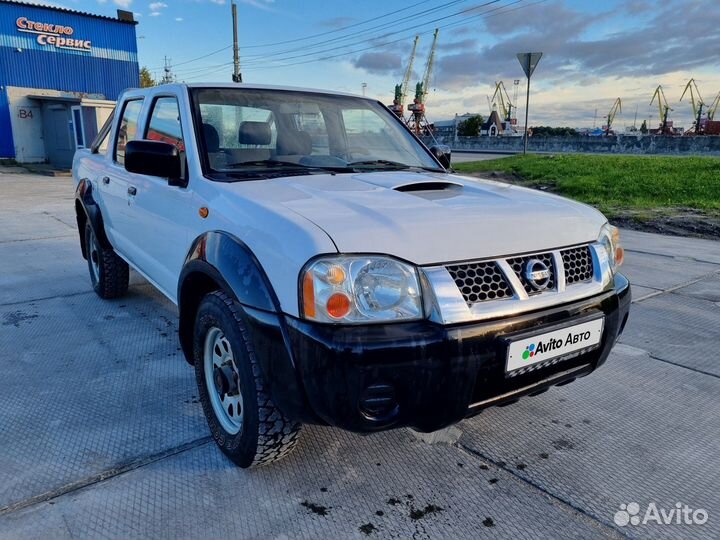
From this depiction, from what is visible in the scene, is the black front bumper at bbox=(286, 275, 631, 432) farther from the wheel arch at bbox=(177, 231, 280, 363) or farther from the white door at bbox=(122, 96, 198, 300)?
the white door at bbox=(122, 96, 198, 300)

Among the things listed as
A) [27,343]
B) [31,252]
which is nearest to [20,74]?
[31,252]

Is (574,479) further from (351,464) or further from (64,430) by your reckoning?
(64,430)

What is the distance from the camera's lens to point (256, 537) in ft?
6.35

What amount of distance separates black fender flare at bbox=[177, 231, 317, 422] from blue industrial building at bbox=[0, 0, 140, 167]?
20.2 metres

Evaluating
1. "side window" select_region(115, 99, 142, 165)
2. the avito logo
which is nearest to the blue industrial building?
"side window" select_region(115, 99, 142, 165)

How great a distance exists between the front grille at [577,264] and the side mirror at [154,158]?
1811 mm

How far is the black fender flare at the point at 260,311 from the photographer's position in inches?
72.8

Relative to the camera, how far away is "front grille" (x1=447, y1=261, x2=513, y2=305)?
6.26 feet

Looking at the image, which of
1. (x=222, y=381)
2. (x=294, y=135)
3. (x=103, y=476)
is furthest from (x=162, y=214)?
(x=103, y=476)

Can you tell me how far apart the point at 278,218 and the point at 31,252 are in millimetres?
5888

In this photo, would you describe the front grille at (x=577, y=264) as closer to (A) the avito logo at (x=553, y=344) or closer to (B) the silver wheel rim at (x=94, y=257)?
(A) the avito logo at (x=553, y=344)

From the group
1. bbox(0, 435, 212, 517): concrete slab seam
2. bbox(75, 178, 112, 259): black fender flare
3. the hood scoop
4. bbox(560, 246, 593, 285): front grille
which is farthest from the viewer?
bbox(75, 178, 112, 259): black fender flare

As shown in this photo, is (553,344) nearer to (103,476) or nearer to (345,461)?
(345,461)

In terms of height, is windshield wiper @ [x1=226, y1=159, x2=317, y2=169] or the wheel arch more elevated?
windshield wiper @ [x1=226, y1=159, x2=317, y2=169]
